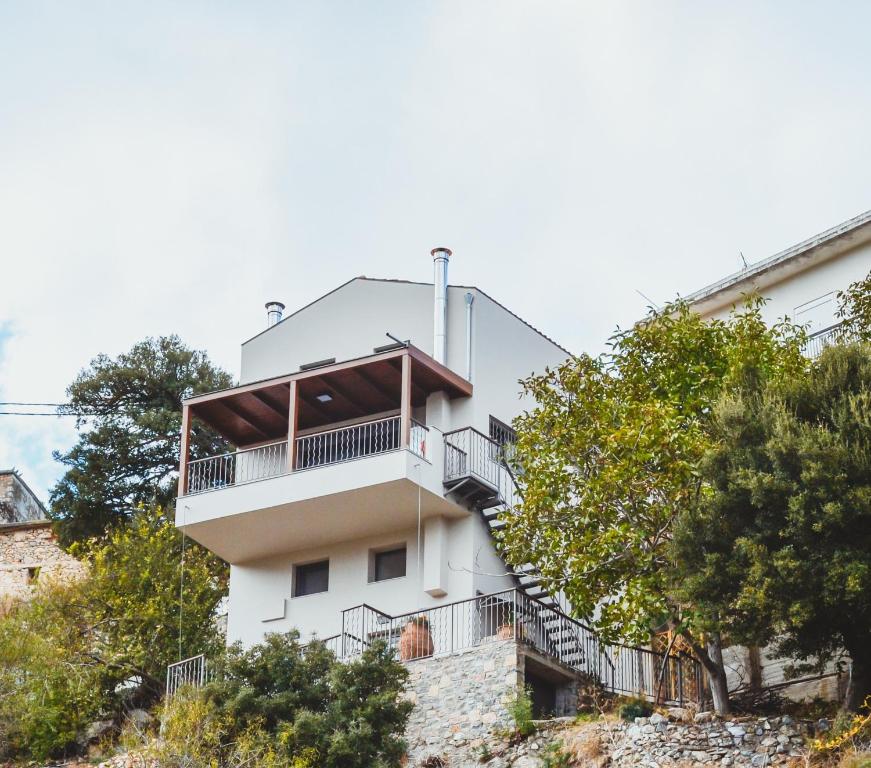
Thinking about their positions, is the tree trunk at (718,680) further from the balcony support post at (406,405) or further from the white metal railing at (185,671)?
the white metal railing at (185,671)

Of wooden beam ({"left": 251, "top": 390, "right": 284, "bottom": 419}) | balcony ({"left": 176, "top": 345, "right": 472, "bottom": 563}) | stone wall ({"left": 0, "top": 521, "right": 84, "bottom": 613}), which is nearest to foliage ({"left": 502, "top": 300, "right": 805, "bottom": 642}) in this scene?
balcony ({"left": 176, "top": 345, "right": 472, "bottom": 563})

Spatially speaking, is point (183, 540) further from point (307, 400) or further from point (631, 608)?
point (631, 608)

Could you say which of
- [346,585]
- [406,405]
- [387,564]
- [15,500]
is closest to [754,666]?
[387,564]

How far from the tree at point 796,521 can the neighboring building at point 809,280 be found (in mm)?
6795

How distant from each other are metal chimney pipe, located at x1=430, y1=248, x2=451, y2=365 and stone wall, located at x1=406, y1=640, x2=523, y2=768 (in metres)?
7.44

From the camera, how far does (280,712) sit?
2339 centimetres

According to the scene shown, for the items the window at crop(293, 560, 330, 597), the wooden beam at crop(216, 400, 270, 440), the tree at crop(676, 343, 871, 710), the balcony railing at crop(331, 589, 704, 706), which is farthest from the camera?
the wooden beam at crop(216, 400, 270, 440)

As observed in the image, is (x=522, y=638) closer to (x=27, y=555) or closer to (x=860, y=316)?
(x=860, y=316)

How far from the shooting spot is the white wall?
30234 mm

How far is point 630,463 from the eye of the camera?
23438 millimetres

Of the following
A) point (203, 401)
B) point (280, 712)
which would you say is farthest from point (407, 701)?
point (203, 401)

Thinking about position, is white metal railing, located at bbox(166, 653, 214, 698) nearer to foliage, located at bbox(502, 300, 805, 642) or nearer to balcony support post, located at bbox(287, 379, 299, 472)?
balcony support post, located at bbox(287, 379, 299, 472)

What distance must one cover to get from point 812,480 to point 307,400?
1337 cm

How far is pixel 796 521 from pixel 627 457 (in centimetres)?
346
